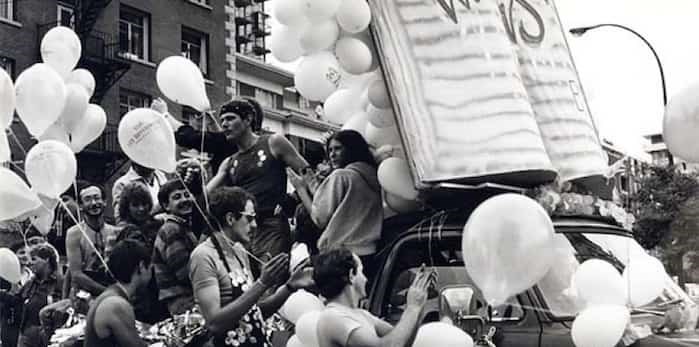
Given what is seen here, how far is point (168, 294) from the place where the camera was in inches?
209

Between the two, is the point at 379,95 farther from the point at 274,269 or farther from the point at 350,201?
the point at 274,269

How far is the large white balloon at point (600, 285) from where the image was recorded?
459 centimetres

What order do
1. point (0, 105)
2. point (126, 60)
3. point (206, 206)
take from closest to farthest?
1. point (206, 206)
2. point (0, 105)
3. point (126, 60)

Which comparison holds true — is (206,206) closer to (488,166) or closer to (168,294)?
(168,294)

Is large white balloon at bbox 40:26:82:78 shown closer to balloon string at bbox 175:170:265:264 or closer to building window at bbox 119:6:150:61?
balloon string at bbox 175:170:265:264

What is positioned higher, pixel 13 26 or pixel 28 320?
pixel 13 26

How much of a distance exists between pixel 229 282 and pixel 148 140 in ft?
3.89

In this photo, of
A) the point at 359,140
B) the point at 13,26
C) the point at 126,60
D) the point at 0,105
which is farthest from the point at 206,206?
the point at 13,26

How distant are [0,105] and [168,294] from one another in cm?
159

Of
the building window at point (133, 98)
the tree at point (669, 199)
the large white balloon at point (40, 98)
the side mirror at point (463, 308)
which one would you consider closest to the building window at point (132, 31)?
the building window at point (133, 98)

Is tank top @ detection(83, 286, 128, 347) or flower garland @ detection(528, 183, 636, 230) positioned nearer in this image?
tank top @ detection(83, 286, 128, 347)

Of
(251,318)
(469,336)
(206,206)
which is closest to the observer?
(469,336)

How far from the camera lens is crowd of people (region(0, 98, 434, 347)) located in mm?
4574

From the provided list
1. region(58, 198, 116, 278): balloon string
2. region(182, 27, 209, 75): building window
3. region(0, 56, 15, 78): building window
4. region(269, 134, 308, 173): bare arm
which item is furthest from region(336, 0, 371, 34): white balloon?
region(0, 56, 15, 78): building window
